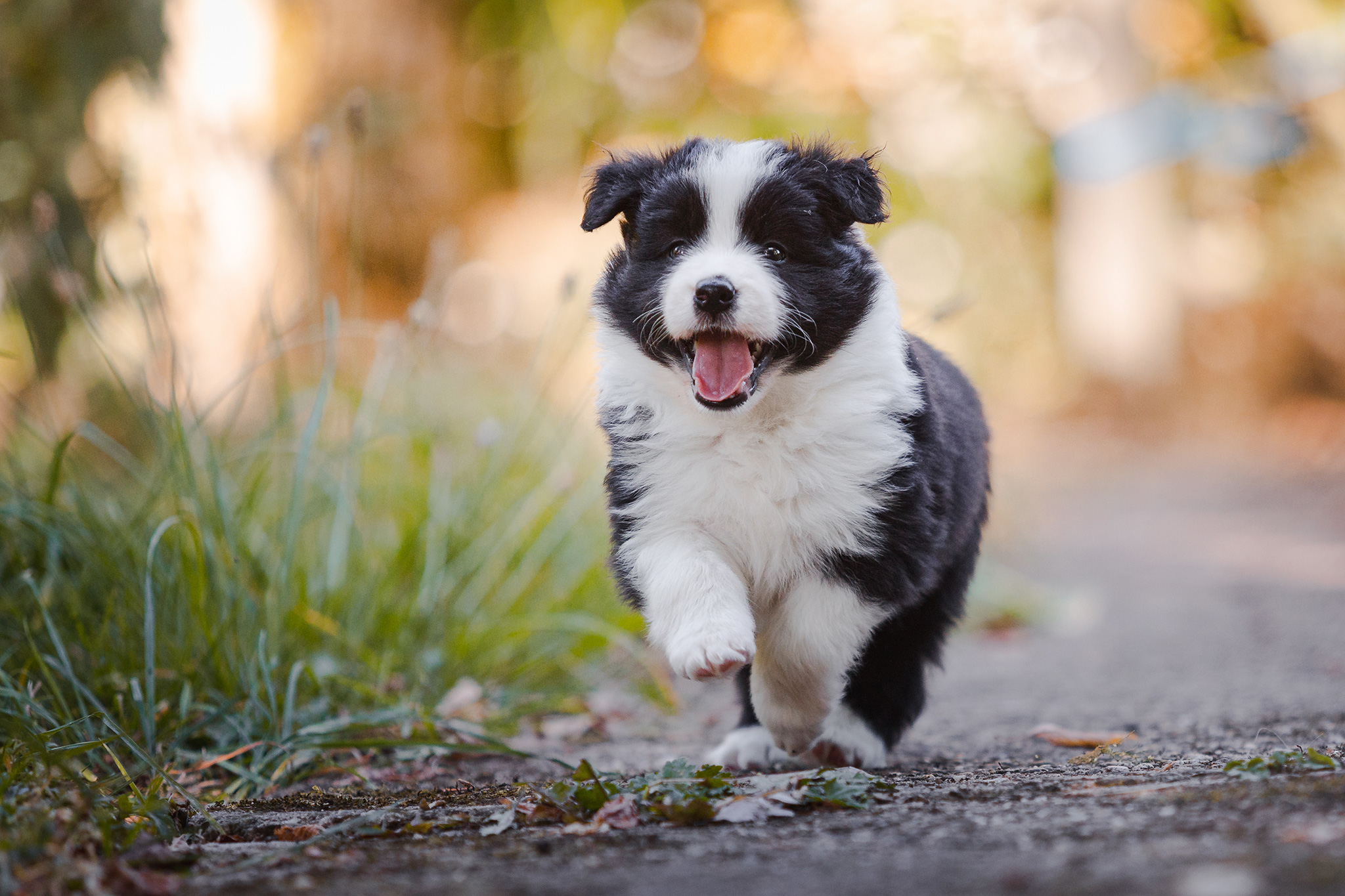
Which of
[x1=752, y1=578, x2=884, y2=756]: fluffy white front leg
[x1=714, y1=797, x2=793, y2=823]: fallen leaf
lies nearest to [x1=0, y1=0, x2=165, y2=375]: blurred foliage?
[x1=752, y1=578, x2=884, y2=756]: fluffy white front leg

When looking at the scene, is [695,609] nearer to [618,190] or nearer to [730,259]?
Result: [730,259]

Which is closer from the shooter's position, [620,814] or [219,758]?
[620,814]

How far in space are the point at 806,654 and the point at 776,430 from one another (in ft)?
1.68

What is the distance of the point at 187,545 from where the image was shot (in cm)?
346

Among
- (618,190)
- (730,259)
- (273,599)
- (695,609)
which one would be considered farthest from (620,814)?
(273,599)

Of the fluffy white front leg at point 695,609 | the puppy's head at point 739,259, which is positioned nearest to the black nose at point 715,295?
the puppy's head at point 739,259

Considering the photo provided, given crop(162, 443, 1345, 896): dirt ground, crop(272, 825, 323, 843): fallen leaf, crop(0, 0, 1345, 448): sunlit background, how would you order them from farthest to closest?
crop(0, 0, 1345, 448): sunlit background, crop(272, 825, 323, 843): fallen leaf, crop(162, 443, 1345, 896): dirt ground

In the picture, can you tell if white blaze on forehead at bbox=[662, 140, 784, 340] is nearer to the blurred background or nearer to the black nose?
the black nose

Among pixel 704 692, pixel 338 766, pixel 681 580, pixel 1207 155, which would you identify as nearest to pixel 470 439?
pixel 704 692

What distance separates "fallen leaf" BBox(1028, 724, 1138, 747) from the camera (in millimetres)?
2844

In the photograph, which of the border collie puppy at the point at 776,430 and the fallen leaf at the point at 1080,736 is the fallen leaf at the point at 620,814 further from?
the fallen leaf at the point at 1080,736

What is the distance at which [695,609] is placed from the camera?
2.39 meters

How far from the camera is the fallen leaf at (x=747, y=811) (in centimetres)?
204

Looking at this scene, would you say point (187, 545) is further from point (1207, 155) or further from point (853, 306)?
point (1207, 155)
